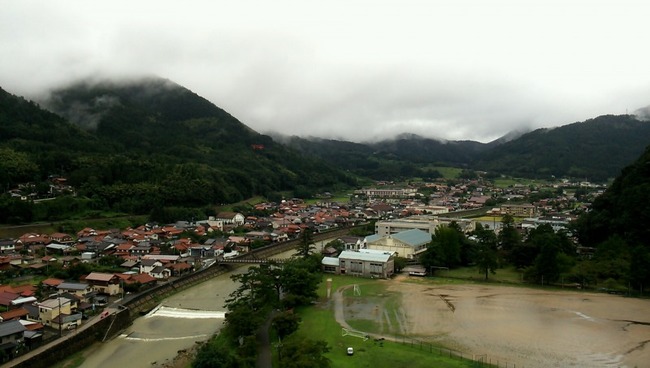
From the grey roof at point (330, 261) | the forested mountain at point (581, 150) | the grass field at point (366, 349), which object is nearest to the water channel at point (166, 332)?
the grass field at point (366, 349)

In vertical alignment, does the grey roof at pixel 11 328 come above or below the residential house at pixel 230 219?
below

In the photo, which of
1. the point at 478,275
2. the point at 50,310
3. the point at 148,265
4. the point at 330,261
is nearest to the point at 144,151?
the point at 148,265

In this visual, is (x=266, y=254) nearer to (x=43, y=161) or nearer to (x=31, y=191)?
(x=31, y=191)

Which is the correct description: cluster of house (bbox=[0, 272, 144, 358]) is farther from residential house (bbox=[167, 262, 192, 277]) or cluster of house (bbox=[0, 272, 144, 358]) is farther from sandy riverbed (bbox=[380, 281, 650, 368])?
sandy riverbed (bbox=[380, 281, 650, 368])

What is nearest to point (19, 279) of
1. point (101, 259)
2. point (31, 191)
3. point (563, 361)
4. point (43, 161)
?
point (101, 259)

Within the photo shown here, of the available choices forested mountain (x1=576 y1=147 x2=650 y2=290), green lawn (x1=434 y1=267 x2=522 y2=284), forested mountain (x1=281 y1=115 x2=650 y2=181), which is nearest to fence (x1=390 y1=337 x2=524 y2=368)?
green lawn (x1=434 y1=267 x2=522 y2=284)

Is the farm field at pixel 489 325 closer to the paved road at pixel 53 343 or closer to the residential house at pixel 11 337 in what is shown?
the paved road at pixel 53 343
